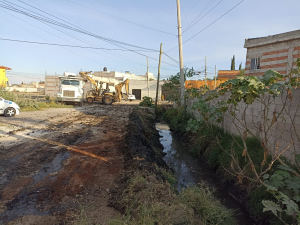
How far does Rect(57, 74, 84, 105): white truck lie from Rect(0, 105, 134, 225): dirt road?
47.6ft

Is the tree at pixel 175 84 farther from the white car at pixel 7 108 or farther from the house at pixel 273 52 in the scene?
the white car at pixel 7 108

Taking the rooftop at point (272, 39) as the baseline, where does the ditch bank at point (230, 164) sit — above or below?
below

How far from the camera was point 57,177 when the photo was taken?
16.6 feet

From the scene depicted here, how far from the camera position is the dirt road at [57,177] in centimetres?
363

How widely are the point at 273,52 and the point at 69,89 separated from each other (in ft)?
58.4

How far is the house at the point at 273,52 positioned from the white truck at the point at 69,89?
51.5 feet

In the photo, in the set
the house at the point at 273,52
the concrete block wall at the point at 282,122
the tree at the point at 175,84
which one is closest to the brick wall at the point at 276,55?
the house at the point at 273,52

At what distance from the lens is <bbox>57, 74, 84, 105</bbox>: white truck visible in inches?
915

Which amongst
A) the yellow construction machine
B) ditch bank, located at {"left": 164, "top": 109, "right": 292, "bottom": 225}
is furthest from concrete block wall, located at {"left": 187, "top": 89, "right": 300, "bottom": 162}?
the yellow construction machine

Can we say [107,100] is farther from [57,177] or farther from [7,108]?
[57,177]

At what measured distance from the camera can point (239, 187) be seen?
5.89 metres

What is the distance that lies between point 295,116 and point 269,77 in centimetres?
169

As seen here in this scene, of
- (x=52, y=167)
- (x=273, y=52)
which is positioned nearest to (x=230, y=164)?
(x=52, y=167)

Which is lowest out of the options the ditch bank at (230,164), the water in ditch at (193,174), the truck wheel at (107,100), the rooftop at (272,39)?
the water in ditch at (193,174)
